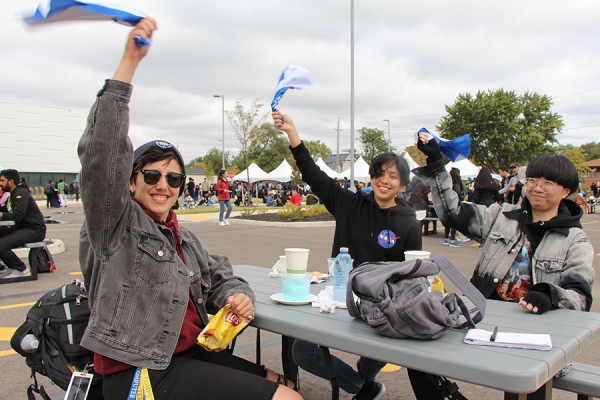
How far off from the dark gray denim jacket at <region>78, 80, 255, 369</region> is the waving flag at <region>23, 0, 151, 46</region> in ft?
0.86

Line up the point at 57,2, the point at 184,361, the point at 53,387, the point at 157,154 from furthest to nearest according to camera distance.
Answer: the point at 53,387 → the point at 157,154 → the point at 184,361 → the point at 57,2

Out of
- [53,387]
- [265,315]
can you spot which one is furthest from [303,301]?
[53,387]

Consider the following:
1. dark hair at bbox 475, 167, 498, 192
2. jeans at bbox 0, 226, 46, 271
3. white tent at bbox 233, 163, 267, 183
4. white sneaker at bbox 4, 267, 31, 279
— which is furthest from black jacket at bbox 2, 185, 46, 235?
white tent at bbox 233, 163, 267, 183

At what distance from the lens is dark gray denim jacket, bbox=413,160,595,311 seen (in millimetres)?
2537

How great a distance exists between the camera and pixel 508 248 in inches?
112

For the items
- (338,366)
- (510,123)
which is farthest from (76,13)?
(510,123)

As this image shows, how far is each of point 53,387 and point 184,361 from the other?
90.6 inches

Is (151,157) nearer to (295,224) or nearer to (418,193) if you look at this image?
(418,193)

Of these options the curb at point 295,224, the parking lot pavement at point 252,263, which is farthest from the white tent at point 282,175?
the curb at point 295,224

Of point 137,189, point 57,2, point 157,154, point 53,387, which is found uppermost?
point 57,2

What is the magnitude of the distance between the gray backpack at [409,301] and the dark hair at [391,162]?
47.8 inches

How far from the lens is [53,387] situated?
148 inches

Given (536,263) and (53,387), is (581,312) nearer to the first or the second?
(536,263)

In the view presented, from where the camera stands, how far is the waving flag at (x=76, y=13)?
5.93 feet
